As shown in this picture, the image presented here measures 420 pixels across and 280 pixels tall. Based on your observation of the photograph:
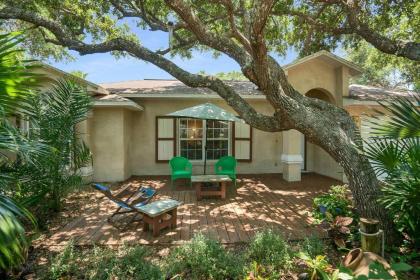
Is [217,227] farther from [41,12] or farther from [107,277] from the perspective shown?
[41,12]

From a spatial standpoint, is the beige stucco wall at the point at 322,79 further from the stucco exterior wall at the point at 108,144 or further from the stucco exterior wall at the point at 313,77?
the stucco exterior wall at the point at 108,144

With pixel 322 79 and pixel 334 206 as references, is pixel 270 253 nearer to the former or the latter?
pixel 334 206

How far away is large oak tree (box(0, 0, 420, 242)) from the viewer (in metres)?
4.53

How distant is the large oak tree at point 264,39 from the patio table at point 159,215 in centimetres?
247

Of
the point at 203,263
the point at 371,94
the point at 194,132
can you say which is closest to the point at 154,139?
the point at 194,132

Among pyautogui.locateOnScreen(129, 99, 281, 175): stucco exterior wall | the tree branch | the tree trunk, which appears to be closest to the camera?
the tree trunk

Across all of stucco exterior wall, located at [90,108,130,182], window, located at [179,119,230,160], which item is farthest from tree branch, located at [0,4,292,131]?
window, located at [179,119,230,160]

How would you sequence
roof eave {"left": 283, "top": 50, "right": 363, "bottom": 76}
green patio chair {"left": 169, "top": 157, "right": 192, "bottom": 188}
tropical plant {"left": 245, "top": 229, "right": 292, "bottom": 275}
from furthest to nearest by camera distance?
1. roof eave {"left": 283, "top": 50, "right": 363, "bottom": 76}
2. green patio chair {"left": 169, "top": 157, "right": 192, "bottom": 188}
3. tropical plant {"left": 245, "top": 229, "right": 292, "bottom": 275}

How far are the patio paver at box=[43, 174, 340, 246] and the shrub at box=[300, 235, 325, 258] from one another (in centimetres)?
40

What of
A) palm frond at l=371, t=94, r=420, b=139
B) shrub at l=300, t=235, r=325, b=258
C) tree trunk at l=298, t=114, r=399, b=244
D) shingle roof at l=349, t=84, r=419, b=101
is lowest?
shrub at l=300, t=235, r=325, b=258

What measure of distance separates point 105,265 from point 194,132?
7.51 metres

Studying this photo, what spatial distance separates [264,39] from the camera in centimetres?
470

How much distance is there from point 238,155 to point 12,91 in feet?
30.1

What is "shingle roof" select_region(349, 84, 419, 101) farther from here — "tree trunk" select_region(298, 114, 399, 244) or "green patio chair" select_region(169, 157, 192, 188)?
"green patio chair" select_region(169, 157, 192, 188)
